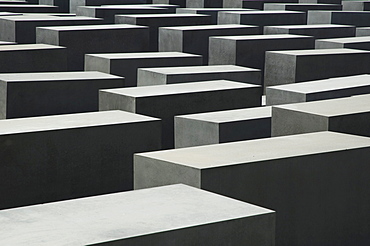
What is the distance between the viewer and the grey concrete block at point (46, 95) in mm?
9578

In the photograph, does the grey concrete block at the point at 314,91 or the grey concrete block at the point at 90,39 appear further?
the grey concrete block at the point at 90,39

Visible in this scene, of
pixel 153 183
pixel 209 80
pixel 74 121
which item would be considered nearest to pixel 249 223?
pixel 153 183

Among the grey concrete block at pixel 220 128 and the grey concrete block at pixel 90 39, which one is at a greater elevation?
the grey concrete block at pixel 90 39

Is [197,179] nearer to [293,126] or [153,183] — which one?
[153,183]

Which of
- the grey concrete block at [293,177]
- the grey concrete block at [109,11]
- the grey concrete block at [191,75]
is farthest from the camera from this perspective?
the grey concrete block at [109,11]

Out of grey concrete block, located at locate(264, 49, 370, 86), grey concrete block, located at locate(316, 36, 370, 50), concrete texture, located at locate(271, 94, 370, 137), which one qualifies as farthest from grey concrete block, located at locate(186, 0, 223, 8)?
concrete texture, located at locate(271, 94, 370, 137)

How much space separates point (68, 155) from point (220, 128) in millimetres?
1716

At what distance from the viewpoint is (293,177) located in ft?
18.9

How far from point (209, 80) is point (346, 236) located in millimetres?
5135

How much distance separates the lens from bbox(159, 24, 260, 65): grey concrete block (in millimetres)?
14367

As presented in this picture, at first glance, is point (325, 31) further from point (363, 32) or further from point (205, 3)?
point (205, 3)

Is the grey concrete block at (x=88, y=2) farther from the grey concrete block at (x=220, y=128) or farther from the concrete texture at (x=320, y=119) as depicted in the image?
the concrete texture at (x=320, y=119)

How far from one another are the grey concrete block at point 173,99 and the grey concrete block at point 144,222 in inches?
159

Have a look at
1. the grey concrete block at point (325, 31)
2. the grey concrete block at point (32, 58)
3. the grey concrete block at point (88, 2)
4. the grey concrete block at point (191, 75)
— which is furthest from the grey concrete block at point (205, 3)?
the grey concrete block at point (191, 75)
